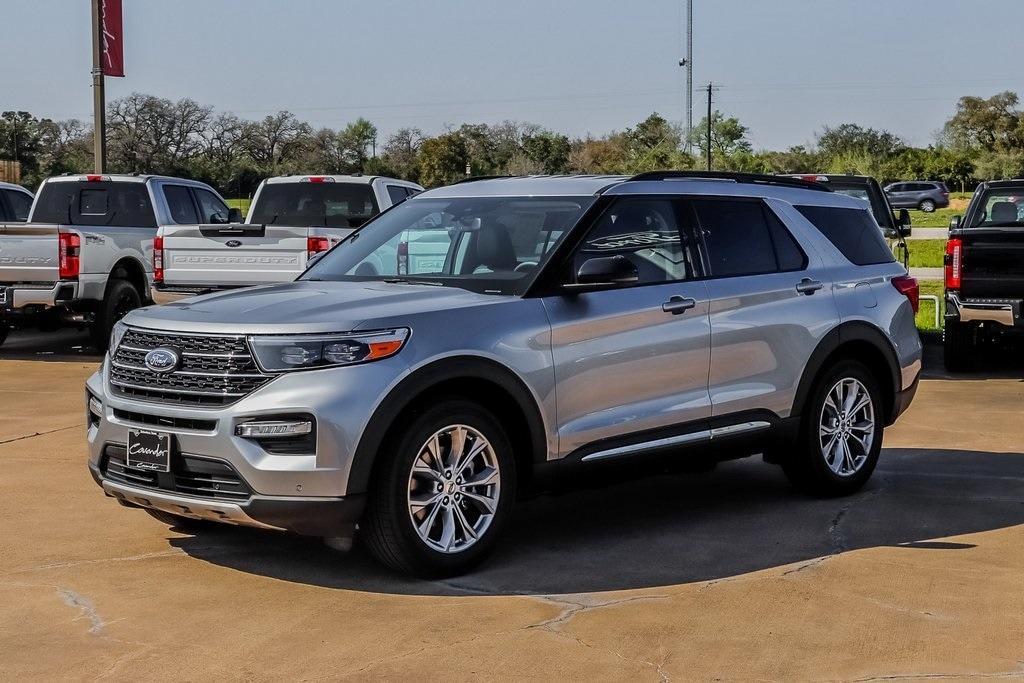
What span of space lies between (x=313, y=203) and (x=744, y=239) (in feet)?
27.5

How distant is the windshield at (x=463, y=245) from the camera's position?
6.52 m

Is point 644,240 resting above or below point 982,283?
above

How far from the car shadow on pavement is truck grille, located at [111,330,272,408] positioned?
3.00ft

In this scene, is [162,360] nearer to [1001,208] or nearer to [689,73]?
[1001,208]

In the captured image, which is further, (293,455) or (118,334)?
(118,334)

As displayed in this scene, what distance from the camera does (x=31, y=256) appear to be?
14805 mm

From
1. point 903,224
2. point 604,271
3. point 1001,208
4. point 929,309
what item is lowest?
point 929,309

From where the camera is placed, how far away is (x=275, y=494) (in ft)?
18.1

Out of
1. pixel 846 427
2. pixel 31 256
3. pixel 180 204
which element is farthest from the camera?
pixel 180 204

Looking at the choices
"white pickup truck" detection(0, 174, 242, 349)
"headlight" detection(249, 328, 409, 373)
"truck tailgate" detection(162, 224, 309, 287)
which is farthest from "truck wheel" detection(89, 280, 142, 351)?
"headlight" detection(249, 328, 409, 373)

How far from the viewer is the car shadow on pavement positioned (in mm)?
6066

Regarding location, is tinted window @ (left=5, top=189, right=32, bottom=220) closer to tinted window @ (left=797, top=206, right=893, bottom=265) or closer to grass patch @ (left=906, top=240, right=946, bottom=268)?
tinted window @ (left=797, top=206, right=893, bottom=265)

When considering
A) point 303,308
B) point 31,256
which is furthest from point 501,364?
point 31,256

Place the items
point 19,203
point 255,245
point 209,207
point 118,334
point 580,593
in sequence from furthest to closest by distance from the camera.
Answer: point 19,203 → point 209,207 → point 255,245 → point 118,334 → point 580,593
